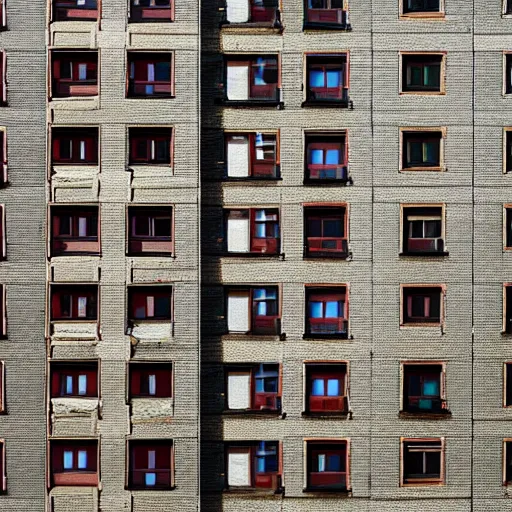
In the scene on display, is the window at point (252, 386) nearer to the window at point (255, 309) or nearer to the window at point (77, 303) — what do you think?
the window at point (255, 309)

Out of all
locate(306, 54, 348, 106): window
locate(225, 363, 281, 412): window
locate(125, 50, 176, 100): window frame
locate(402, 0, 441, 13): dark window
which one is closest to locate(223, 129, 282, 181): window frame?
locate(306, 54, 348, 106): window

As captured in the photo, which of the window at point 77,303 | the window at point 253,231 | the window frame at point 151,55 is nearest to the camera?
the window frame at point 151,55

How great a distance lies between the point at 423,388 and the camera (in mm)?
19172

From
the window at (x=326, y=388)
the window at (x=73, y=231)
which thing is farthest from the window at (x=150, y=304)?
the window at (x=326, y=388)

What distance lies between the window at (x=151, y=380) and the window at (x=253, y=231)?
399cm

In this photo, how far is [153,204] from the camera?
18469 mm

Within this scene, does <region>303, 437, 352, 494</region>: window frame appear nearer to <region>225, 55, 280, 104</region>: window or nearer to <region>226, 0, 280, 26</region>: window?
<region>225, 55, 280, 104</region>: window

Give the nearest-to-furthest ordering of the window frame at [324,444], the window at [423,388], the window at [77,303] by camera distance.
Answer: the window at [77,303] → the window frame at [324,444] → the window at [423,388]

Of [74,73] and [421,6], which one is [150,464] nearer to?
[74,73]

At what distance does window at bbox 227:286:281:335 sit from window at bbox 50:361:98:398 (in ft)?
13.8

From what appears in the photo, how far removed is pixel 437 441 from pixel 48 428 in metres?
11.3

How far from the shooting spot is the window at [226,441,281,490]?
19047 mm

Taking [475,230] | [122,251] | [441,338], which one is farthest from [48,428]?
[475,230]

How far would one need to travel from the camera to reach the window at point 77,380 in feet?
61.4
